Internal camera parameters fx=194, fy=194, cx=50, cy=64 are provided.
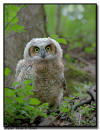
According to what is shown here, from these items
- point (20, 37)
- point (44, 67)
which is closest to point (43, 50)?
point (44, 67)

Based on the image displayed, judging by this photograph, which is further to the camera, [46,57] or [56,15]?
[56,15]

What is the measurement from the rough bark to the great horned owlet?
145cm

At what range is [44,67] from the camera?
2.49 m

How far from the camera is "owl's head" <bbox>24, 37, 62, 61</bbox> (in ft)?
7.63

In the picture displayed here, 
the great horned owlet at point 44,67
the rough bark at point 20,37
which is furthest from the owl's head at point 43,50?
the rough bark at point 20,37

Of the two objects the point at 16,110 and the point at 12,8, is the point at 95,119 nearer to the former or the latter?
the point at 16,110

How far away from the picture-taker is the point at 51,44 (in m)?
2.38

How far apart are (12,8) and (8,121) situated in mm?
1147

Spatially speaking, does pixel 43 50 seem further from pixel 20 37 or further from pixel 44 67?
pixel 20 37

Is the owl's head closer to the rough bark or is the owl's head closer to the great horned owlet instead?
the great horned owlet

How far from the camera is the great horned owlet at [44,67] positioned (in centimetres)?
237

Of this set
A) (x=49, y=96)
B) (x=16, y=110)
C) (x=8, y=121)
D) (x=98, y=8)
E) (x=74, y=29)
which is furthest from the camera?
(x=74, y=29)

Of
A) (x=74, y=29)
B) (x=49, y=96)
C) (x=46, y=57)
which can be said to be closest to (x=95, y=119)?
(x=49, y=96)

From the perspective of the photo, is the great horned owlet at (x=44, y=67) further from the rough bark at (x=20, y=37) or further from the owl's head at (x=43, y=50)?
the rough bark at (x=20, y=37)
